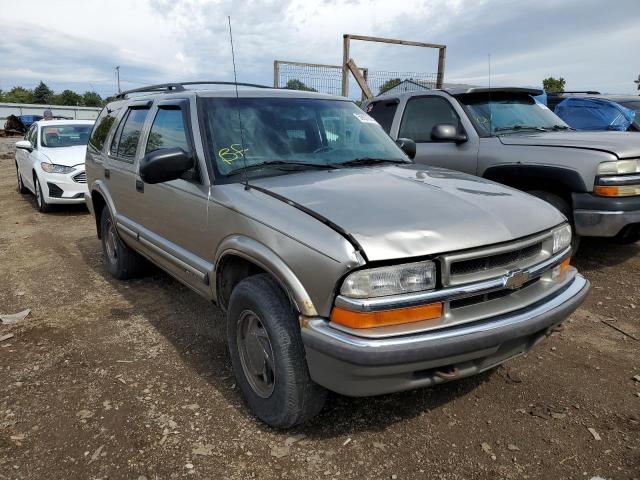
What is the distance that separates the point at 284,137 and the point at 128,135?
6.15ft

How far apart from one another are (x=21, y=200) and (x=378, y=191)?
1057 centimetres

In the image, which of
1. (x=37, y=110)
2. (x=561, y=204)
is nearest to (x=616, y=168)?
(x=561, y=204)

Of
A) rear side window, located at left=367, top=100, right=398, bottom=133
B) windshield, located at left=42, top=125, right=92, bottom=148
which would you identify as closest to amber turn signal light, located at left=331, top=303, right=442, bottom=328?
rear side window, located at left=367, top=100, right=398, bottom=133

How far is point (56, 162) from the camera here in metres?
9.03

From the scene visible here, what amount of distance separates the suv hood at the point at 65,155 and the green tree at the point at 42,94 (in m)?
89.7

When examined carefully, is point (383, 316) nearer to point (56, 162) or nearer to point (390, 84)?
point (56, 162)

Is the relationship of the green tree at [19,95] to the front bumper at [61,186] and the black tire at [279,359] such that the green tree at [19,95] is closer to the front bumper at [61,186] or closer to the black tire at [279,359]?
the front bumper at [61,186]

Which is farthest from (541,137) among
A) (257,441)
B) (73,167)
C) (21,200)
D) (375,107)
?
(21,200)

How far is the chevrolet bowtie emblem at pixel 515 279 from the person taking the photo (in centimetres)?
241

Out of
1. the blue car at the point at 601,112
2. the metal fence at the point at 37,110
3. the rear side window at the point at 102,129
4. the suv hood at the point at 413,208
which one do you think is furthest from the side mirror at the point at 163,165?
the metal fence at the point at 37,110

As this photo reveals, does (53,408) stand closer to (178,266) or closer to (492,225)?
(178,266)

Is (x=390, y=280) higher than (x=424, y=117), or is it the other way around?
(x=424, y=117)

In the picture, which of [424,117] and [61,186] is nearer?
[424,117]

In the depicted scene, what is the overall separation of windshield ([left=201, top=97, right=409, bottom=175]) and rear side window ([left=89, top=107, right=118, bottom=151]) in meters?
2.16
